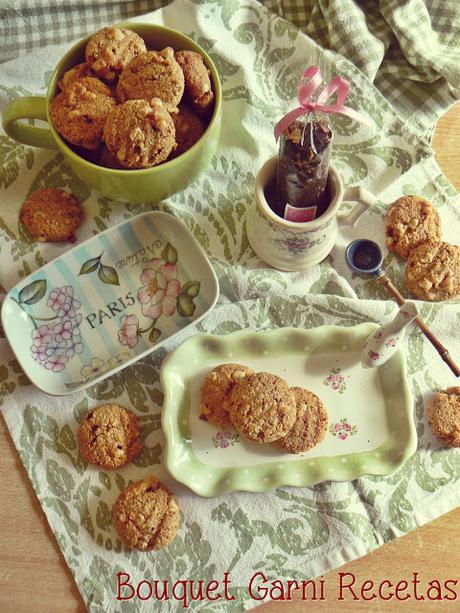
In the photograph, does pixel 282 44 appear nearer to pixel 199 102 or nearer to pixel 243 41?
pixel 243 41

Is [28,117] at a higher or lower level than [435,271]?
higher

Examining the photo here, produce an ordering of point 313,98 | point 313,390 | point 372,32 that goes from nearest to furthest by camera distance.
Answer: point 313,98 → point 313,390 → point 372,32

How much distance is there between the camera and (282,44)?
100 cm

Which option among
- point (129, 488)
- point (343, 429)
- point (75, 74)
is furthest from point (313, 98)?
point (129, 488)

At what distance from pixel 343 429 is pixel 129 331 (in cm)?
31

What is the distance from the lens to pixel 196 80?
817mm

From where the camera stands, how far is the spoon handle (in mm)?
840

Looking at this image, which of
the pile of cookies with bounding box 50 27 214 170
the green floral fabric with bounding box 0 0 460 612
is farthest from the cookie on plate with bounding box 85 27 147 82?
the green floral fabric with bounding box 0 0 460 612

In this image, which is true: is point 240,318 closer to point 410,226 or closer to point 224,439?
point 224,439

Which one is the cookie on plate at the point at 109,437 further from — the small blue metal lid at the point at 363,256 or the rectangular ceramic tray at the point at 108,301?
the small blue metal lid at the point at 363,256

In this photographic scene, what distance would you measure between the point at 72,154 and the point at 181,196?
0.19 metres

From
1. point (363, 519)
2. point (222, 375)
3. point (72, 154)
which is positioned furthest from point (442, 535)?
point (72, 154)

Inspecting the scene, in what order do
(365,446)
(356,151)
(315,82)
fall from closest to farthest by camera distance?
(315,82) → (365,446) → (356,151)

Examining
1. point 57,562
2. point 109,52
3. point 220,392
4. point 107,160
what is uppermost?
point 109,52
